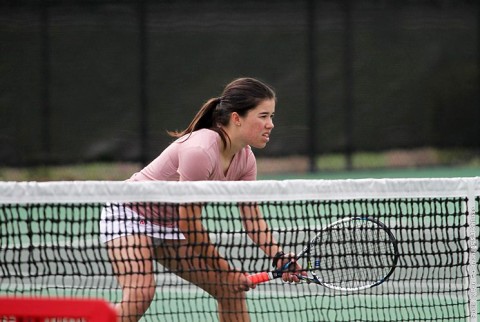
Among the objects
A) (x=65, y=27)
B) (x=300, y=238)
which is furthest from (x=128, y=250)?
(x=65, y=27)

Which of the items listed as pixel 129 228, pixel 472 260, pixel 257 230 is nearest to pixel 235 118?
pixel 257 230

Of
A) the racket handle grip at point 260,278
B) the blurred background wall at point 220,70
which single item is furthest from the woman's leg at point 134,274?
the blurred background wall at point 220,70

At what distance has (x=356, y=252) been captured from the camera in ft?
11.9

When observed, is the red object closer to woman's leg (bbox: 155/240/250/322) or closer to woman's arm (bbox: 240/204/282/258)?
woman's leg (bbox: 155/240/250/322)

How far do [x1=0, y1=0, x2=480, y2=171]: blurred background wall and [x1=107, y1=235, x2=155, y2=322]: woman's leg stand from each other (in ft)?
18.0

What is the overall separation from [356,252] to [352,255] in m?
0.11

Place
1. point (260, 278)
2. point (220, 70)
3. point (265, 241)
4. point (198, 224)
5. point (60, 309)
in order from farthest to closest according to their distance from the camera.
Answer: point (220, 70) < point (265, 241) < point (260, 278) < point (198, 224) < point (60, 309)

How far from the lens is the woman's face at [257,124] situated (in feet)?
11.6

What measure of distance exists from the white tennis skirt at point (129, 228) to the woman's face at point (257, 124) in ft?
1.31

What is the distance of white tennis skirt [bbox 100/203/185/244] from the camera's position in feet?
11.3

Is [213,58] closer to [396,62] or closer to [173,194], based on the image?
[396,62]

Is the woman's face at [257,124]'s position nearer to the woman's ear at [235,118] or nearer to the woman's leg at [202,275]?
the woman's ear at [235,118]

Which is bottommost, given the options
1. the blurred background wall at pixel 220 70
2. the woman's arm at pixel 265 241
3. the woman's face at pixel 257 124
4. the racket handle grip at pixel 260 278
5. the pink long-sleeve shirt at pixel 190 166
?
the racket handle grip at pixel 260 278

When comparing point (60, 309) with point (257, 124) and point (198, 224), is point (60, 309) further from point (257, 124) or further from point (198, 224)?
point (257, 124)
